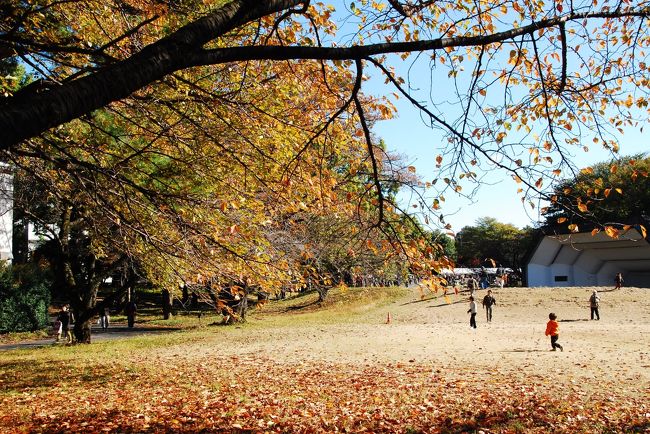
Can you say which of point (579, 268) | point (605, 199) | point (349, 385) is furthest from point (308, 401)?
point (579, 268)

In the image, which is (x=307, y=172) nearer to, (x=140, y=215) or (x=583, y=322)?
(x=140, y=215)

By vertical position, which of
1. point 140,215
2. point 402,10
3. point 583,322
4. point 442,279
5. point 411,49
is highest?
point 402,10

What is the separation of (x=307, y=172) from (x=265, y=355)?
395 inches

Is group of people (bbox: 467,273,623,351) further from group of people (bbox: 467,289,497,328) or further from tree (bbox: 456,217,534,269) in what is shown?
tree (bbox: 456,217,534,269)

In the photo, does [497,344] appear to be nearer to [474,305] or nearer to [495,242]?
[474,305]

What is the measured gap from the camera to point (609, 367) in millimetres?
11805

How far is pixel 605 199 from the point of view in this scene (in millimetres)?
12461

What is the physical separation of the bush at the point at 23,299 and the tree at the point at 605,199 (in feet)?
80.9

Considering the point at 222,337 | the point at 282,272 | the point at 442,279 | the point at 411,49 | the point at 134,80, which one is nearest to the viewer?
the point at 134,80

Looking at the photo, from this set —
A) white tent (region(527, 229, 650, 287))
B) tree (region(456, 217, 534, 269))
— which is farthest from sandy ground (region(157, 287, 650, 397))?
tree (region(456, 217, 534, 269))

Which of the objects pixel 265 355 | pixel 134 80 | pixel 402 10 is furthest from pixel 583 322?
pixel 134 80

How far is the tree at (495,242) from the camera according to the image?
67.8 metres

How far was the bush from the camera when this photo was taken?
81.1ft

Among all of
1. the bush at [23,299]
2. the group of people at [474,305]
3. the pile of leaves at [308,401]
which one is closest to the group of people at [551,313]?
the group of people at [474,305]
